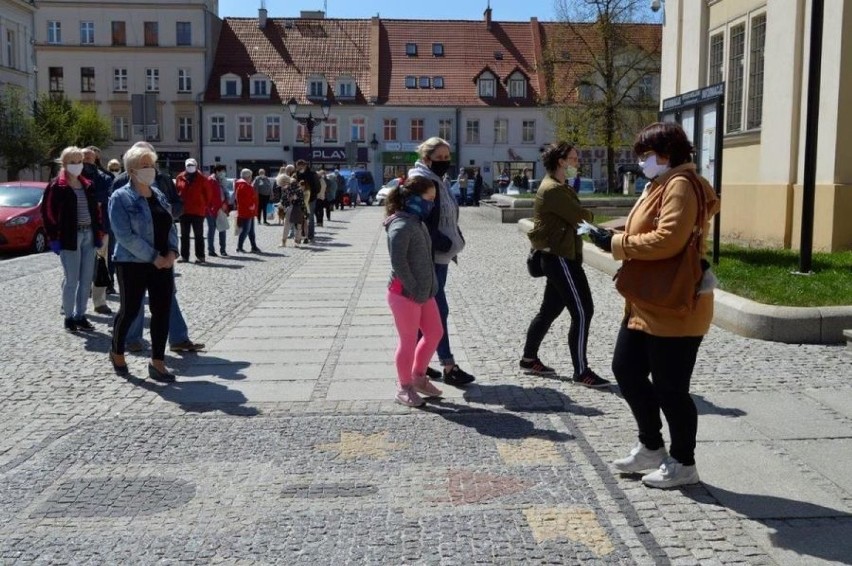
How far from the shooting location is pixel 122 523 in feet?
15.7

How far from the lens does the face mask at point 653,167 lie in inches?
202

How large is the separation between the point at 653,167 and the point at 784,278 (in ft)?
23.3

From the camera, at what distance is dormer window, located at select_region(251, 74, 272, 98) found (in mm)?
66938

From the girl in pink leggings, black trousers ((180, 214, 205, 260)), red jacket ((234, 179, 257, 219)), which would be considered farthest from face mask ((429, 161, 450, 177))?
red jacket ((234, 179, 257, 219))

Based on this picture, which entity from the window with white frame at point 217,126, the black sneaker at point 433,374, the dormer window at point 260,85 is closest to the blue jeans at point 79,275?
the black sneaker at point 433,374

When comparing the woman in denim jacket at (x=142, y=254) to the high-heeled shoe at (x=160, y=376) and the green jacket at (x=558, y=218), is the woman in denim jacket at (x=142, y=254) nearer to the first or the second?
the high-heeled shoe at (x=160, y=376)

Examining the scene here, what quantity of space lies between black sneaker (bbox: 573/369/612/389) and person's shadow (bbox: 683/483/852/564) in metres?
2.34

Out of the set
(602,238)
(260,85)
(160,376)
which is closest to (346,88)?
(260,85)

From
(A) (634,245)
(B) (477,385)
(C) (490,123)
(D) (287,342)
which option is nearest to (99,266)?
(D) (287,342)

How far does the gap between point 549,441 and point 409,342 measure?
1409 mm

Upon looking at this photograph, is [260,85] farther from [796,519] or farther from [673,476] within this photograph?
[796,519]

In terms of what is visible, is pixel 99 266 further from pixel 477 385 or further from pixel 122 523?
pixel 122 523

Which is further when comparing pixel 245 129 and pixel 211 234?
pixel 245 129

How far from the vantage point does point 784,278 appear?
11.6 metres
